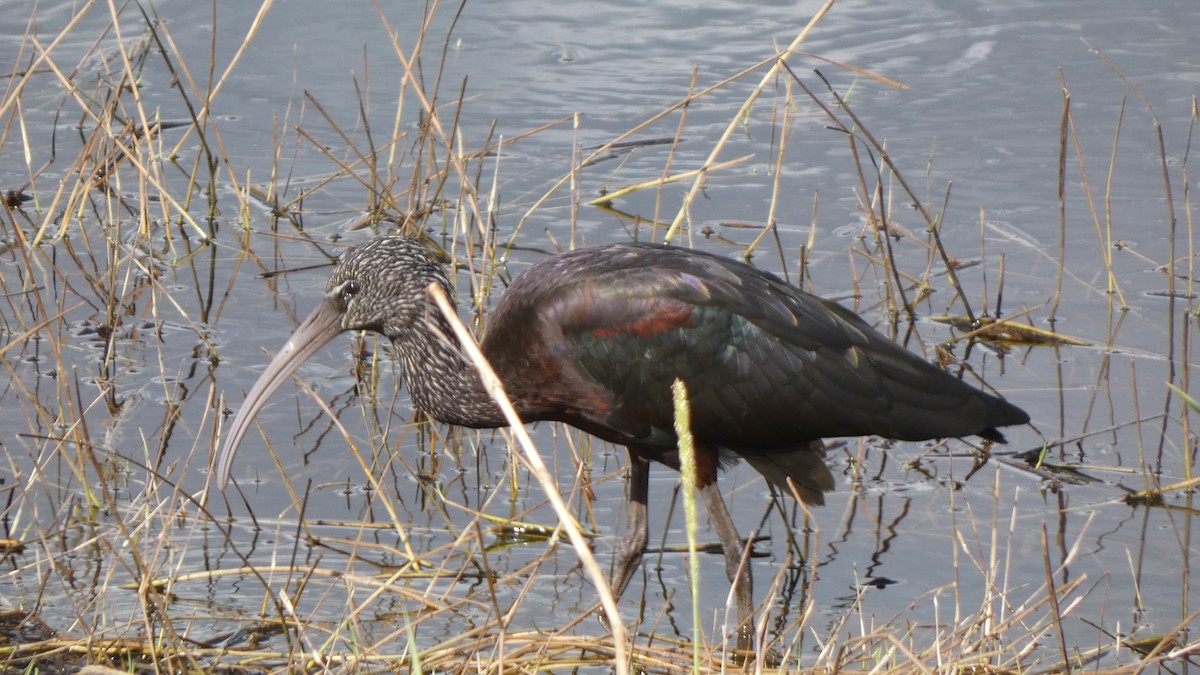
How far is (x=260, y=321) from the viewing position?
20.5 ft

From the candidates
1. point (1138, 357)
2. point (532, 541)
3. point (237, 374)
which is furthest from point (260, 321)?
point (1138, 357)

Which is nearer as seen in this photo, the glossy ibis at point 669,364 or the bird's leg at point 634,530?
the glossy ibis at point 669,364

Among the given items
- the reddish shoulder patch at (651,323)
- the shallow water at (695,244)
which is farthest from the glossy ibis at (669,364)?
the shallow water at (695,244)

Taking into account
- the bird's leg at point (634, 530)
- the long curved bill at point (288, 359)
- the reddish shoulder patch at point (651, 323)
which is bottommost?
the bird's leg at point (634, 530)

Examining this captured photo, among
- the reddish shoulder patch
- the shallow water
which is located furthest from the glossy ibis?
the shallow water

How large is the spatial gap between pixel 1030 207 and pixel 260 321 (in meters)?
3.39

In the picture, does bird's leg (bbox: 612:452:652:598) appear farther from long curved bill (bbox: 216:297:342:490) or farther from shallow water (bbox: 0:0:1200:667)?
long curved bill (bbox: 216:297:342:490)

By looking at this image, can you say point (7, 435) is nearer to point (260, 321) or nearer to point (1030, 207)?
point (260, 321)

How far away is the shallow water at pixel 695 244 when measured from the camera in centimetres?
464

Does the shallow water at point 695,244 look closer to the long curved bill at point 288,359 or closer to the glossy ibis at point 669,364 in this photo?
the long curved bill at point 288,359

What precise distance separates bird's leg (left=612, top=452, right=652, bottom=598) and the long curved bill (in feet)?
3.18

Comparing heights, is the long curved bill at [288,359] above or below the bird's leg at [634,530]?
above

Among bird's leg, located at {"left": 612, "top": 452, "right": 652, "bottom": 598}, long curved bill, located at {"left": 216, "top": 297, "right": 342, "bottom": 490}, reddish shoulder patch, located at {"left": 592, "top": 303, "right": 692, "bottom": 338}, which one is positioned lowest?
bird's leg, located at {"left": 612, "top": 452, "right": 652, "bottom": 598}

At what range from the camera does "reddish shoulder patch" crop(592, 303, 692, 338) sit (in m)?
4.27
